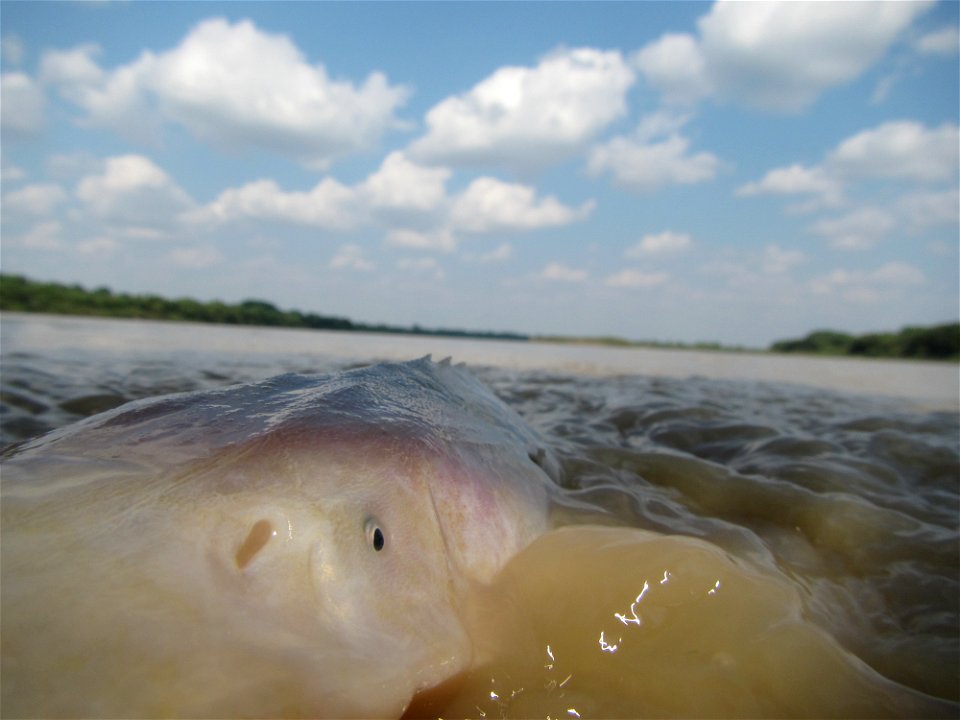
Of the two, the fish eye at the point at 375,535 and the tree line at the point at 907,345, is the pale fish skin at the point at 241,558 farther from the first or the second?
the tree line at the point at 907,345

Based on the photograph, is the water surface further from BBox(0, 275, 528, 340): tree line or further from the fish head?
BBox(0, 275, 528, 340): tree line

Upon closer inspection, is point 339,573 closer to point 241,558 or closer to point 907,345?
point 241,558

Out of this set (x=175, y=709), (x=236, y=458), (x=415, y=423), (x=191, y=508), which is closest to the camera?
(x=175, y=709)

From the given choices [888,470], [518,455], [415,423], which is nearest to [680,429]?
[888,470]

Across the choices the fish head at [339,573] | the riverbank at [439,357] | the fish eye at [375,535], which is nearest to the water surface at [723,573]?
the fish head at [339,573]

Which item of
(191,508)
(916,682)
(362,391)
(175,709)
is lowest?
(916,682)

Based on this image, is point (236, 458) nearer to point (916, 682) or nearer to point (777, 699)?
point (777, 699)

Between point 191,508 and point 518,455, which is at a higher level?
point 191,508

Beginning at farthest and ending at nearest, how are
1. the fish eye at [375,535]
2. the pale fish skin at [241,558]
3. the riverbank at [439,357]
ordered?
the riverbank at [439,357], the fish eye at [375,535], the pale fish skin at [241,558]
